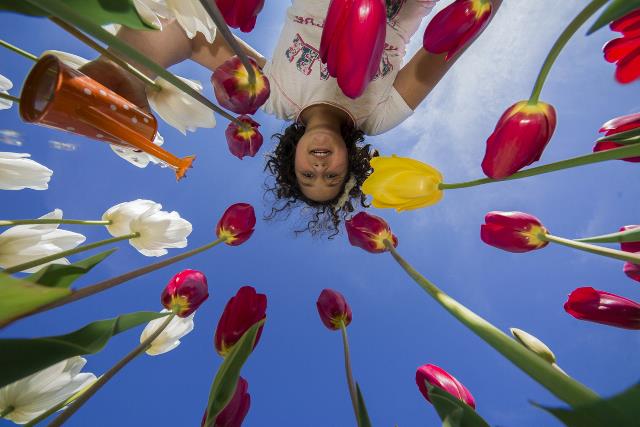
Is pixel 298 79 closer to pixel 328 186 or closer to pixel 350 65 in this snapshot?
pixel 328 186

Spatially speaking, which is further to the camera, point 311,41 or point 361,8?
point 311,41

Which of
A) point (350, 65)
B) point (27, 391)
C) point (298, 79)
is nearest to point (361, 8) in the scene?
point (350, 65)

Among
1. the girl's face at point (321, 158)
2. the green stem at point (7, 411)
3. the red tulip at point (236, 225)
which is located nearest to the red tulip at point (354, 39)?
the red tulip at point (236, 225)

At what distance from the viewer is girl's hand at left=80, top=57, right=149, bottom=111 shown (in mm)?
603

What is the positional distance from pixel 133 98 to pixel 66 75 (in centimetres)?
21

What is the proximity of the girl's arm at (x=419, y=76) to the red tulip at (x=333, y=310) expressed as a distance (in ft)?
2.37

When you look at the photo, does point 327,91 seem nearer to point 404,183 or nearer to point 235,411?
point 404,183

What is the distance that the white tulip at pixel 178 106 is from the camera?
0.66 meters

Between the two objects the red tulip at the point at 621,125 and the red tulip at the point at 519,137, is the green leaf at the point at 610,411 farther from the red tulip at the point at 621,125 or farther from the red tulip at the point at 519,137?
the red tulip at the point at 621,125

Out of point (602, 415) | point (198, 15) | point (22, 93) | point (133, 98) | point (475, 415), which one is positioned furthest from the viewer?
point (133, 98)

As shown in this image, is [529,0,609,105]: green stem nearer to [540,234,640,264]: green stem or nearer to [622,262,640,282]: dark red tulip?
[540,234,640,264]: green stem

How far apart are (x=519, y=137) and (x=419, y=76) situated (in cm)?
84

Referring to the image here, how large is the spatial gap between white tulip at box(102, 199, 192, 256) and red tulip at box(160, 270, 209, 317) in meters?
0.11

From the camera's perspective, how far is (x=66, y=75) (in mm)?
434
